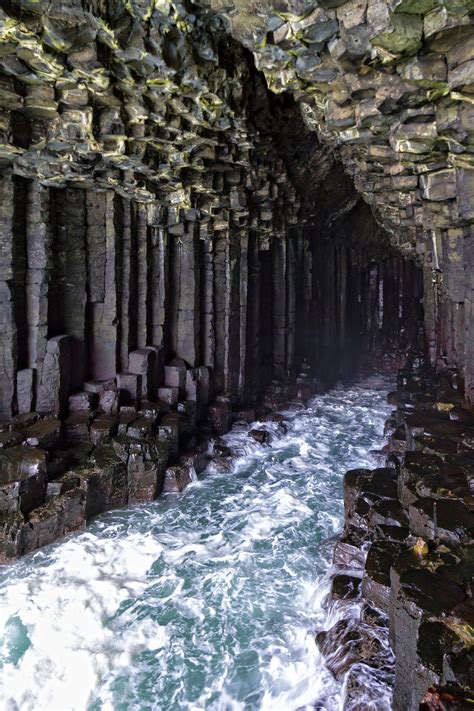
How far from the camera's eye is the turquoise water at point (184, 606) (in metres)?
5.17

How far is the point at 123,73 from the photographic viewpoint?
7180 millimetres

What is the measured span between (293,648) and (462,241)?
27.2 feet

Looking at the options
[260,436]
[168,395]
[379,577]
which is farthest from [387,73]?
[260,436]

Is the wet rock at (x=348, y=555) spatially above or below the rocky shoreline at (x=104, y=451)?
below

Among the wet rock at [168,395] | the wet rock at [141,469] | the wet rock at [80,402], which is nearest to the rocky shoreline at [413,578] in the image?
the wet rock at [141,469]

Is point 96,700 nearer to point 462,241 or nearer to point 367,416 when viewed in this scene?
point 462,241

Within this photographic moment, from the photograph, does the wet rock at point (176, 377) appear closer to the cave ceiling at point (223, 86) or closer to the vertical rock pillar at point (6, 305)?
the vertical rock pillar at point (6, 305)

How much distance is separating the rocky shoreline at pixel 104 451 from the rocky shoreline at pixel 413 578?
429cm

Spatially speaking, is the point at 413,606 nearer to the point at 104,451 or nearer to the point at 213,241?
the point at 104,451

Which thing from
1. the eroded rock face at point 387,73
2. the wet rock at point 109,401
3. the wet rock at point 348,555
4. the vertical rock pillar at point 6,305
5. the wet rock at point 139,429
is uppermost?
the eroded rock face at point 387,73

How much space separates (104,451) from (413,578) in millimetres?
6860

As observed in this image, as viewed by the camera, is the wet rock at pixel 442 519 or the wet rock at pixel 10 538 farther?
the wet rock at pixel 10 538

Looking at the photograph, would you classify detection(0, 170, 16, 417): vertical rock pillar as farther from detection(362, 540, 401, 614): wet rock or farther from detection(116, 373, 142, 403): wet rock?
detection(362, 540, 401, 614): wet rock

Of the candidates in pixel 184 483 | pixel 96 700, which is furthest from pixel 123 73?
pixel 96 700
